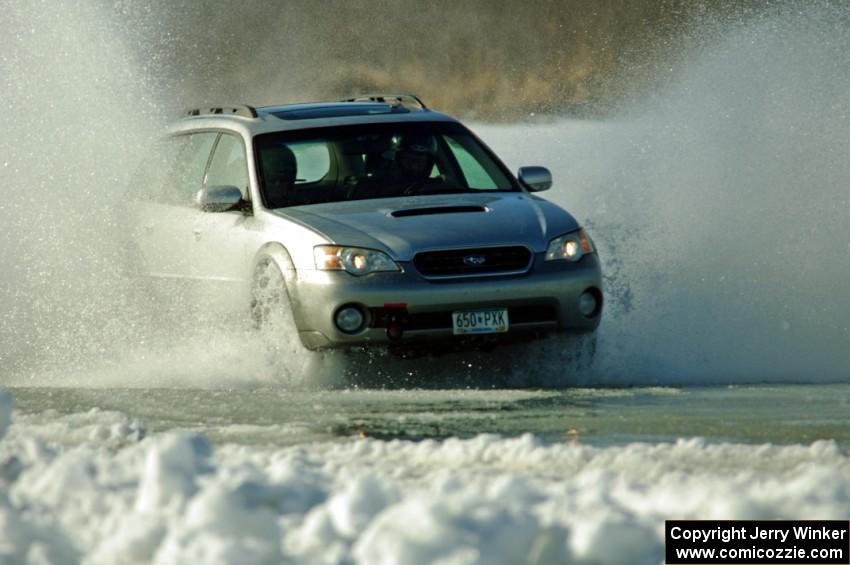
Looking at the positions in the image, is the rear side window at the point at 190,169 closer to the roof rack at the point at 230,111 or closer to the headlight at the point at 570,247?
the roof rack at the point at 230,111

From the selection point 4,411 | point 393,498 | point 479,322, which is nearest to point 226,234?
point 479,322

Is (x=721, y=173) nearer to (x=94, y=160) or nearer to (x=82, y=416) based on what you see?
(x=94, y=160)

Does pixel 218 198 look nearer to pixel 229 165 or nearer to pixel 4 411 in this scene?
pixel 229 165

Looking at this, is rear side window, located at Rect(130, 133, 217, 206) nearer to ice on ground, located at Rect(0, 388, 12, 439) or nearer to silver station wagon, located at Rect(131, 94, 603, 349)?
silver station wagon, located at Rect(131, 94, 603, 349)

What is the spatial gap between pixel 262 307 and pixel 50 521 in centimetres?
482

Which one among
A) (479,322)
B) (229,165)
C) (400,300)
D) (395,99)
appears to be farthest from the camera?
(395,99)

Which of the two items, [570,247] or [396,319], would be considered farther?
[570,247]

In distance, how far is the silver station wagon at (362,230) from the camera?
34.2 feet

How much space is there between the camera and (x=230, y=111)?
41.8 ft

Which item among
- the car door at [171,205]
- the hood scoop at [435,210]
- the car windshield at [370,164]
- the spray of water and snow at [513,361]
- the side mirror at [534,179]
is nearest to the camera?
the spray of water and snow at [513,361]

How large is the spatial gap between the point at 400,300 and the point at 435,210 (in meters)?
0.87

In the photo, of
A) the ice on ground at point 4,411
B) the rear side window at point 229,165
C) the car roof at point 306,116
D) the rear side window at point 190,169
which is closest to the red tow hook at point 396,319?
the rear side window at point 229,165

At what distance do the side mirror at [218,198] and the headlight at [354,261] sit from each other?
108cm

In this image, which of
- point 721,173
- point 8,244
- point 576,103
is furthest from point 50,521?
point 576,103
